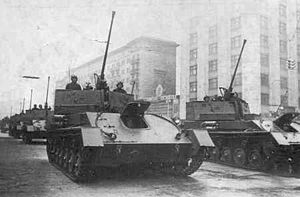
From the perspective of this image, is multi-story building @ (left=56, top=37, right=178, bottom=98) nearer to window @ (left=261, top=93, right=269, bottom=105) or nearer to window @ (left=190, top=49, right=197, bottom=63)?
window @ (left=190, top=49, right=197, bottom=63)

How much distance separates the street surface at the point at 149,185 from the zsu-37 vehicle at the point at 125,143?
37 centimetres

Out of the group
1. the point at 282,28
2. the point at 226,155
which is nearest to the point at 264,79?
the point at 282,28

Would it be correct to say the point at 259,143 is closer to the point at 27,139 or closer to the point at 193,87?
the point at 27,139

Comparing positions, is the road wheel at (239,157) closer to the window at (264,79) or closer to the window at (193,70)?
the window at (264,79)

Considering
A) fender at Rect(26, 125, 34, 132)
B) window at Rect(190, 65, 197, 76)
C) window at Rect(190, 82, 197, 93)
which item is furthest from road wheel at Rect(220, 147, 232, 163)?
window at Rect(190, 65, 197, 76)

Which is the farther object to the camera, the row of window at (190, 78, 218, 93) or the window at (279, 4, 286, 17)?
the row of window at (190, 78, 218, 93)

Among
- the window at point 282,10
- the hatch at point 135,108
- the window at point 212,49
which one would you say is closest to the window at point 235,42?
the window at point 212,49

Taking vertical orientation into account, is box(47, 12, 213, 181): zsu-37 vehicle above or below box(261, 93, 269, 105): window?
below

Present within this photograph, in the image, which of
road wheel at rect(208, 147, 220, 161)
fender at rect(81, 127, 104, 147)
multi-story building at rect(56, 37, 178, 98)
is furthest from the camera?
multi-story building at rect(56, 37, 178, 98)

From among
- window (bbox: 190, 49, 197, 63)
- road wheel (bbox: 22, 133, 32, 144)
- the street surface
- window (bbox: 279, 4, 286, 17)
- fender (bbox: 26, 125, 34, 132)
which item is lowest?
the street surface

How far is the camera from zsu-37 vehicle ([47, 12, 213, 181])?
7.63 metres

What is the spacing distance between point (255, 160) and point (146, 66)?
31073mm

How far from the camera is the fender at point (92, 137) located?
23.5ft

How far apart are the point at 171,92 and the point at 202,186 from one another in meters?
38.1
